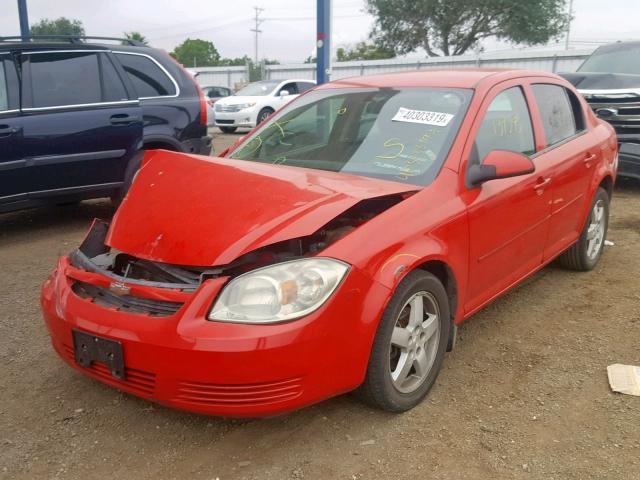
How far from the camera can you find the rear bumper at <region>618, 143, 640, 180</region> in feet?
24.9

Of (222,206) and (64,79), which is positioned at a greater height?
(64,79)

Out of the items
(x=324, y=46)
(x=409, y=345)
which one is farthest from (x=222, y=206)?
(x=324, y=46)

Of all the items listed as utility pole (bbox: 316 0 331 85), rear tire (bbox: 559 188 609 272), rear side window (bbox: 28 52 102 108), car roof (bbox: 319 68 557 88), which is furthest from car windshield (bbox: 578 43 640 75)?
rear side window (bbox: 28 52 102 108)

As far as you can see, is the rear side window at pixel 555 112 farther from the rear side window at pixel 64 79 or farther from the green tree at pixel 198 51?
the green tree at pixel 198 51

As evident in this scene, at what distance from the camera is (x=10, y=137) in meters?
5.30

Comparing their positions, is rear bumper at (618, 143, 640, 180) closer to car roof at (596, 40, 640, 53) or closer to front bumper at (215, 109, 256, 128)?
car roof at (596, 40, 640, 53)

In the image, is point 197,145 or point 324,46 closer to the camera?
point 197,145

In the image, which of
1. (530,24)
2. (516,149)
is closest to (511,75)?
(516,149)

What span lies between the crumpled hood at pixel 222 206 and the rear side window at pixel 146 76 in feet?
10.9

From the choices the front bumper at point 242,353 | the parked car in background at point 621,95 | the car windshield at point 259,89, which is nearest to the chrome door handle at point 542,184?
the front bumper at point 242,353

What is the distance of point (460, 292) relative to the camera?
10.0 feet

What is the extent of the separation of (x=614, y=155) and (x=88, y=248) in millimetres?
3988

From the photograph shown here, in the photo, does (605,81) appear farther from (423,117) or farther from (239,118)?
(239,118)

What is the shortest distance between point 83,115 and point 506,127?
3925mm
